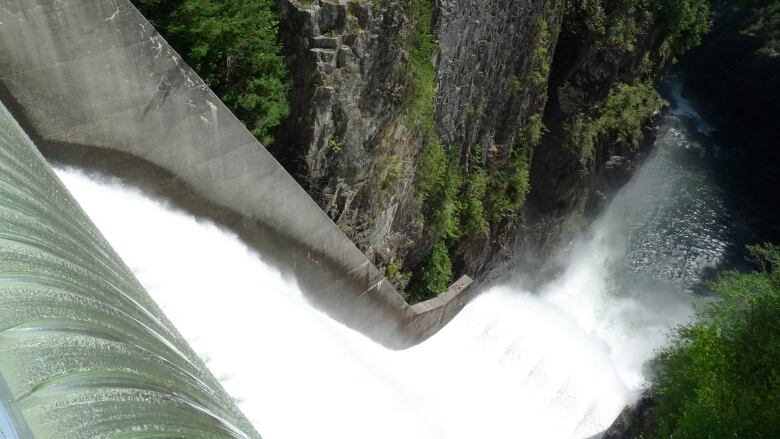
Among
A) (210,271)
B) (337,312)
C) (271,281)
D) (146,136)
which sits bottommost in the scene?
(337,312)

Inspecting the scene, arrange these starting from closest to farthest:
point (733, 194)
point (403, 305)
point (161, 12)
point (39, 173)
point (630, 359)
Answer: point (39, 173) → point (161, 12) → point (403, 305) → point (630, 359) → point (733, 194)

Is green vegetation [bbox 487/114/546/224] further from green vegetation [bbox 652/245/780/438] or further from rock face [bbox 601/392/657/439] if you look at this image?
rock face [bbox 601/392/657/439]

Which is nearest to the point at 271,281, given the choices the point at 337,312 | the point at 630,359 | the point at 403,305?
the point at 337,312

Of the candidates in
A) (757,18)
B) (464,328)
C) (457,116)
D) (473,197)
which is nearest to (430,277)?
(464,328)

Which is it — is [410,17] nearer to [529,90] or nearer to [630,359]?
[529,90]

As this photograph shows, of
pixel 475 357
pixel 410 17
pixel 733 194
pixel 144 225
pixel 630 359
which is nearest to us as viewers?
pixel 144 225

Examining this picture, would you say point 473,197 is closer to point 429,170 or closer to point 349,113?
point 429,170

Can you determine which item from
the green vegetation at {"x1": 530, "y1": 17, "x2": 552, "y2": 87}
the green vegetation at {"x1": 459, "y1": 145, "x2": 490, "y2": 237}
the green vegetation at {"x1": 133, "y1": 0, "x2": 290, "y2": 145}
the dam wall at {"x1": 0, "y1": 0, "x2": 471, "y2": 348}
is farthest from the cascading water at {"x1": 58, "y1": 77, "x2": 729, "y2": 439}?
the green vegetation at {"x1": 530, "y1": 17, "x2": 552, "y2": 87}
